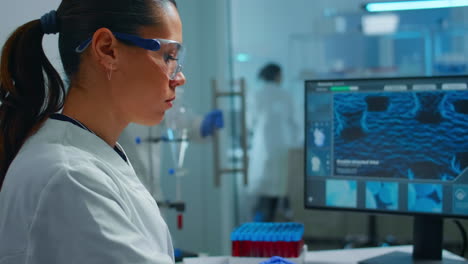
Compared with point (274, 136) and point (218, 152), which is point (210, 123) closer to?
point (218, 152)

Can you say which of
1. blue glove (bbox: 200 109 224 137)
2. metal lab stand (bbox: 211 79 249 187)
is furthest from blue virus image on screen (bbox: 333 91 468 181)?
metal lab stand (bbox: 211 79 249 187)

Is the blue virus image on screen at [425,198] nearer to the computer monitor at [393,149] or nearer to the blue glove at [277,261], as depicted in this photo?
the computer monitor at [393,149]

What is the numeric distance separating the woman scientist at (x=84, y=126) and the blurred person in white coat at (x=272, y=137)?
3.64 m

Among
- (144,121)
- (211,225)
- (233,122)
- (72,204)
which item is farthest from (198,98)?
(72,204)

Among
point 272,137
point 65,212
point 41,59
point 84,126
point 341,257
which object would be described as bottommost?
point 341,257

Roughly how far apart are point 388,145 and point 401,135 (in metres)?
0.04

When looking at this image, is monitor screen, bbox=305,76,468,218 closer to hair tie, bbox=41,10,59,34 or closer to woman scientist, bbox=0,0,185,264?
woman scientist, bbox=0,0,185,264

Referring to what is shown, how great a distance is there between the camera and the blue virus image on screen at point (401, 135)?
1.25 meters

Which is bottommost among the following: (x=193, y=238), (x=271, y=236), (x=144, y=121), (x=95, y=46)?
(x=193, y=238)

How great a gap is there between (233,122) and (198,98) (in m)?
0.32

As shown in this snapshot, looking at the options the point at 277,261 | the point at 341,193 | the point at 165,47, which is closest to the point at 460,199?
the point at 341,193

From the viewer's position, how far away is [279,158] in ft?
15.1

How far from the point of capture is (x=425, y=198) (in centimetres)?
127

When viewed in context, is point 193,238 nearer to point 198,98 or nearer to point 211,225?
point 211,225
